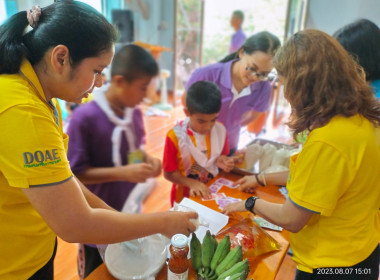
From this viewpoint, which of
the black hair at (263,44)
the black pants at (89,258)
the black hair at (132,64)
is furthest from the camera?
the black hair at (263,44)

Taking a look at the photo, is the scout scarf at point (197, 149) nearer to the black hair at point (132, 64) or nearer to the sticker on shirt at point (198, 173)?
the sticker on shirt at point (198, 173)

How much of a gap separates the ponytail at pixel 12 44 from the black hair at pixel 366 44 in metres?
1.55

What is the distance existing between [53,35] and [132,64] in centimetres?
61

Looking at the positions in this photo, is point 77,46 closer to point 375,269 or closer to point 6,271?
point 6,271

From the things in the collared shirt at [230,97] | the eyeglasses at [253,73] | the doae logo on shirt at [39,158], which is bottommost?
the collared shirt at [230,97]

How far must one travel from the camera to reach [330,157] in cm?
83

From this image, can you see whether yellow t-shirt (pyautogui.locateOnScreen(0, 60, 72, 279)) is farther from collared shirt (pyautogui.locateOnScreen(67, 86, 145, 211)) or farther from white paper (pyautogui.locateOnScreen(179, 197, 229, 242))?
white paper (pyautogui.locateOnScreen(179, 197, 229, 242))

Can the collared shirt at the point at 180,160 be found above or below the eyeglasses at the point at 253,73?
below

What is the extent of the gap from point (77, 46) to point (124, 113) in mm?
663

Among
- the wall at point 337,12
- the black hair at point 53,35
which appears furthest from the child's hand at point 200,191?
the wall at point 337,12

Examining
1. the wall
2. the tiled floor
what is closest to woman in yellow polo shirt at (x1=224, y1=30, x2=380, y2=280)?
the tiled floor

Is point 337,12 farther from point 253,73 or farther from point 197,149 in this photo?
point 197,149

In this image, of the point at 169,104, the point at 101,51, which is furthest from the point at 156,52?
the point at 101,51

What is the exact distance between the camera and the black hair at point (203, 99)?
163 cm
